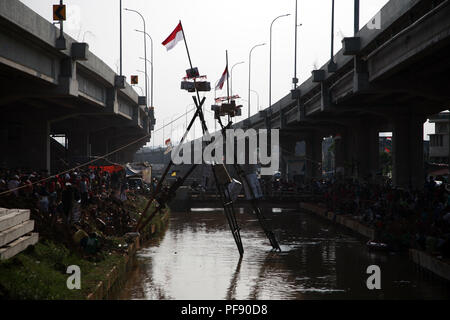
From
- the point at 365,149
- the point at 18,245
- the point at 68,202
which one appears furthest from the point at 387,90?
the point at 18,245

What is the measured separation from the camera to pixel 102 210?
2934 cm

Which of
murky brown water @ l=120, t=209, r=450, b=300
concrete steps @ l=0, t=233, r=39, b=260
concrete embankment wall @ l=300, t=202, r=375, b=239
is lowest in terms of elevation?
murky brown water @ l=120, t=209, r=450, b=300

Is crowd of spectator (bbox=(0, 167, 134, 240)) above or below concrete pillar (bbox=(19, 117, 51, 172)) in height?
below

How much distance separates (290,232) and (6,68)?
62.5ft

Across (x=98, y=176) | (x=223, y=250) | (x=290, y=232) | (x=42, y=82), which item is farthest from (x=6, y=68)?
(x=290, y=232)

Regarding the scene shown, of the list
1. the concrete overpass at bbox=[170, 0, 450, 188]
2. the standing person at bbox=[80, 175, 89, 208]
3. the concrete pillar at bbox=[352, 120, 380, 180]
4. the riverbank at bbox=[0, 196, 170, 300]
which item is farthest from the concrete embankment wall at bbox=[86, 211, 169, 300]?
the concrete pillar at bbox=[352, 120, 380, 180]

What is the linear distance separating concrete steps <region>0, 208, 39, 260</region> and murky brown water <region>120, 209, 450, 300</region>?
3655 millimetres

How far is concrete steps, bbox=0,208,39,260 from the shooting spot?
1529 centimetres

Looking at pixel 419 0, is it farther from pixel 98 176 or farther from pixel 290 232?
pixel 98 176

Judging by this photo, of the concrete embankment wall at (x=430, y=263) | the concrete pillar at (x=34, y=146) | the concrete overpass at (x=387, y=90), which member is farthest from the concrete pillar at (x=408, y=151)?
the concrete pillar at (x=34, y=146)

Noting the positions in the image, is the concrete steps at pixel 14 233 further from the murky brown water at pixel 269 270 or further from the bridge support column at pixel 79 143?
the bridge support column at pixel 79 143

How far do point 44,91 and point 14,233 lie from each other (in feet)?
60.8

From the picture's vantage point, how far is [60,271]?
16.7m

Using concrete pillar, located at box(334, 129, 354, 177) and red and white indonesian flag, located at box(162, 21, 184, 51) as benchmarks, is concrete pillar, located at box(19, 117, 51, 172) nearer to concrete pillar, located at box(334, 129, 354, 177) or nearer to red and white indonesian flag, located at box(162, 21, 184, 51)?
red and white indonesian flag, located at box(162, 21, 184, 51)
